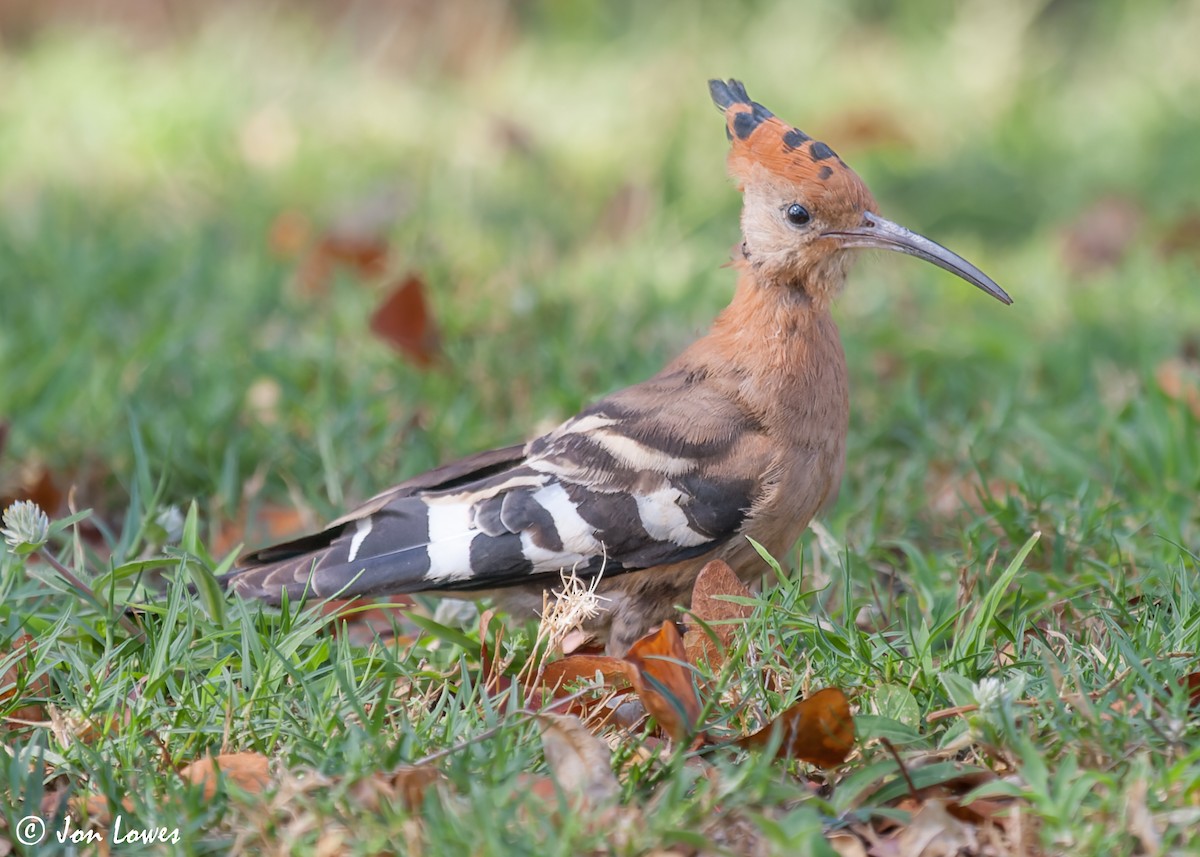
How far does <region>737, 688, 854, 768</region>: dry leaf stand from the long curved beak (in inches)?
43.4

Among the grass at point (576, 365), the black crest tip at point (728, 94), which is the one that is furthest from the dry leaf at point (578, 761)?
the black crest tip at point (728, 94)

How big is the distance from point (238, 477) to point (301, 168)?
236 centimetres

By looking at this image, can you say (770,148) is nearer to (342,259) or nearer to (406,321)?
(406,321)

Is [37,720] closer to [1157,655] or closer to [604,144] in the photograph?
[1157,655]

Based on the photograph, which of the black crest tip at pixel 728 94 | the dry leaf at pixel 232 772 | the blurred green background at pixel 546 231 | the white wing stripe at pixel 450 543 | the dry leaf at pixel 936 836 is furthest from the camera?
the blurred green background at pixel 546 231

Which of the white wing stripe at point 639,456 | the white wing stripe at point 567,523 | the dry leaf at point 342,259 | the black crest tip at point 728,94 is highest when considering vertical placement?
the black crest tip at point 728,94

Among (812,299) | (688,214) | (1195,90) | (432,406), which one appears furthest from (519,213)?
(1195,90)

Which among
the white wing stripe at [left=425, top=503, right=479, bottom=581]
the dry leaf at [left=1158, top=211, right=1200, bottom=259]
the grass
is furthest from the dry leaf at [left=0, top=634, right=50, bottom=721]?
the dry leaf at [left=1158, top=211, right=1200, bottom=259]

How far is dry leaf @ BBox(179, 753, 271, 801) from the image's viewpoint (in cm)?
209

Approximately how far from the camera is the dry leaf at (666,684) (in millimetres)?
2160

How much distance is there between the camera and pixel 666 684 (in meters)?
2.21

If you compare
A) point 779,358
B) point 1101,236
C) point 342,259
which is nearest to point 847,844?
point 779,358

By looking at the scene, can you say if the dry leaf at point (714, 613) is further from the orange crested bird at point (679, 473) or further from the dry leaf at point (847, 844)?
the dry leaf at point (847, 844)

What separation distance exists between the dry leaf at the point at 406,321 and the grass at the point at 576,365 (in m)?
0.06
